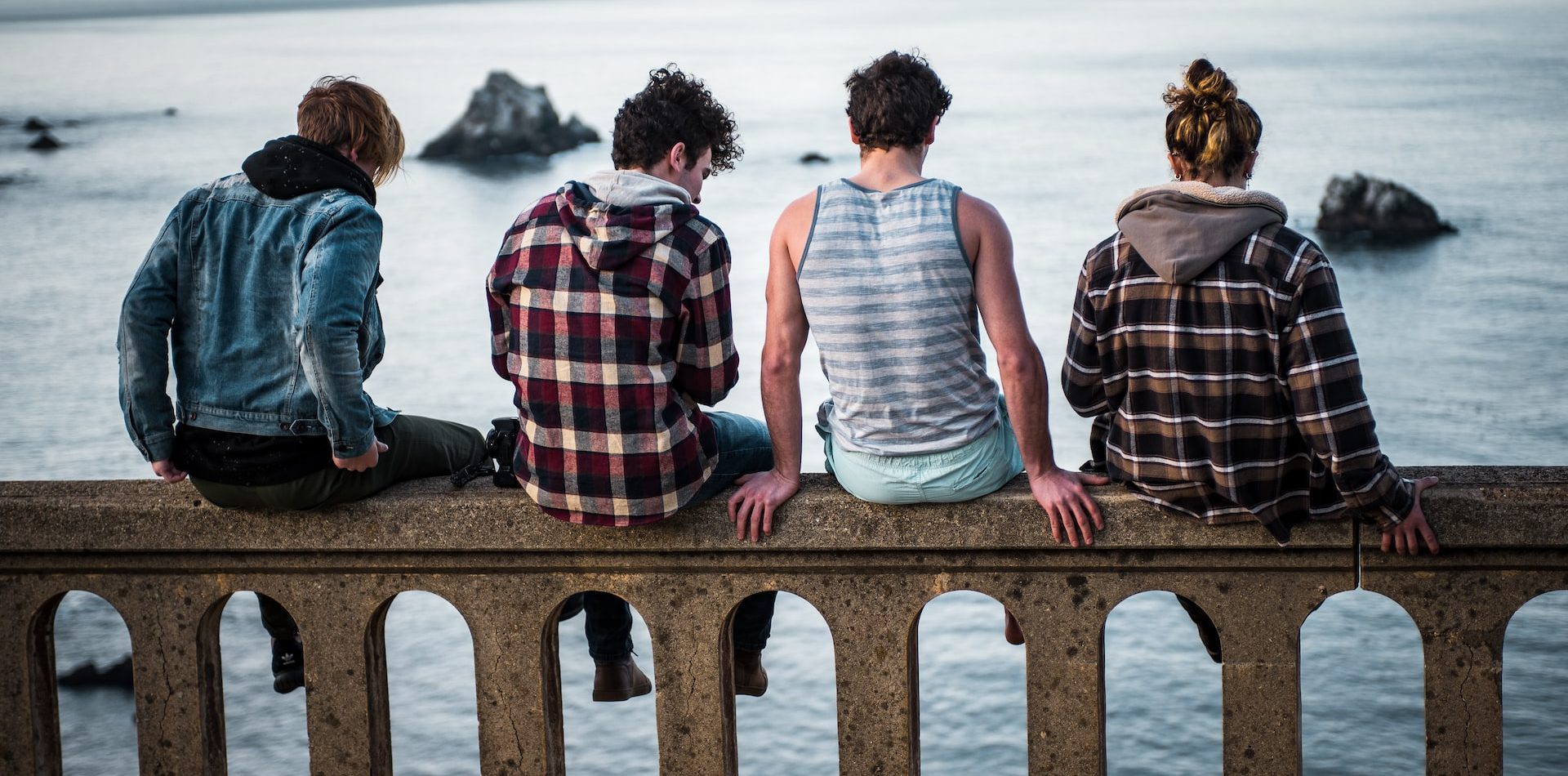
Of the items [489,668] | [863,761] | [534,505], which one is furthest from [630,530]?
[863,761]

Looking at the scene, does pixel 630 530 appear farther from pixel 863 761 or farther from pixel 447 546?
pixel 863 761

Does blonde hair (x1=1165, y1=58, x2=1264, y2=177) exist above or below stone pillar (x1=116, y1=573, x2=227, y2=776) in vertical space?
above

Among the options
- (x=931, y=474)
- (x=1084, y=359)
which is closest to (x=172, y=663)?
(x=931, y=474)

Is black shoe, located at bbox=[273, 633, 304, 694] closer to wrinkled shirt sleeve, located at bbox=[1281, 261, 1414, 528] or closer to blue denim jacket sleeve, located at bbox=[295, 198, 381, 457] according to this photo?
blue denim jacket sleeve, located at bbox=[295, 198, 381, 457]

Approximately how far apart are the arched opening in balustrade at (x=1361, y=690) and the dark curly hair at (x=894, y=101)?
5894 millimetres

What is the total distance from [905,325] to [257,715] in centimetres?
801

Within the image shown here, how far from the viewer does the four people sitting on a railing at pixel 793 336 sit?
2807mm

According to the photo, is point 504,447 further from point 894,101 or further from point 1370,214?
point 1370,214

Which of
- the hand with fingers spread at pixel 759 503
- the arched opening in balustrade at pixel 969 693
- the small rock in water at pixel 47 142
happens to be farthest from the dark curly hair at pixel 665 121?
the small rock in water at pixel 47 142

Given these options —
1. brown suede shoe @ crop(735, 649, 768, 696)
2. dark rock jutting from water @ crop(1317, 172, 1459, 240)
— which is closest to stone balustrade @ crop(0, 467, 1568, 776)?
brown suede shoe @ crop(735, 649, 768, 696)

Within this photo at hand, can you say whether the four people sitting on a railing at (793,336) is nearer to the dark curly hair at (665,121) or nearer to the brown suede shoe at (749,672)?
the dark curly hair at (665,121)

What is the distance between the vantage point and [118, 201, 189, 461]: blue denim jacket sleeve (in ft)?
9.96

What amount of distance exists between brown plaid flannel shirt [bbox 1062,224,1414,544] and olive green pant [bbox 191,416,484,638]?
1385 mm

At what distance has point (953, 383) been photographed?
301 centimetres
